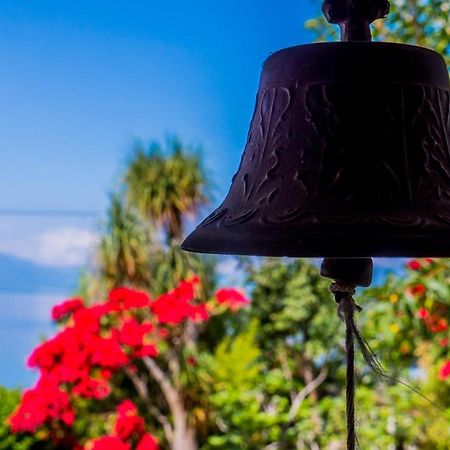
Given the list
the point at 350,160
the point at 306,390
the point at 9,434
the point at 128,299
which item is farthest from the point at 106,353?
the point at 350,160

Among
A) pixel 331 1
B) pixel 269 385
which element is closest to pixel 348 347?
pixel 331 1

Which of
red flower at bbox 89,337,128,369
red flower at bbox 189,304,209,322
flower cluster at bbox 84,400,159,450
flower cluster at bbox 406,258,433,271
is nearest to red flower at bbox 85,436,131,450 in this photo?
flower cluster at bbox 84,400,159,450

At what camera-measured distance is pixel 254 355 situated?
479cm

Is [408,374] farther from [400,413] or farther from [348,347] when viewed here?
[348,347]

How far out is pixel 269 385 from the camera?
15.9 feet

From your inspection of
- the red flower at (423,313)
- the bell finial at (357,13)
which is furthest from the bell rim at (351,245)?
the red flower at (423,313)

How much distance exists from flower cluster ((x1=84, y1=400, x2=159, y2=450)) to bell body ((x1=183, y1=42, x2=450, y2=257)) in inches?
139

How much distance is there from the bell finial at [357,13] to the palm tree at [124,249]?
3.99 metres

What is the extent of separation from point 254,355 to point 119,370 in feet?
2.92

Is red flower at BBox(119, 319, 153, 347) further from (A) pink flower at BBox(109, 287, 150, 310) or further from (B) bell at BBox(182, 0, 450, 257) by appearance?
(B) bell at BBox(182, 0, 450, 257)

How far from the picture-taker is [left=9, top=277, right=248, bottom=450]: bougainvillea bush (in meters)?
4.38

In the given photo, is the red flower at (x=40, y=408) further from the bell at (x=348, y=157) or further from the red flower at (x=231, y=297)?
the bell at (x=348, y=157)

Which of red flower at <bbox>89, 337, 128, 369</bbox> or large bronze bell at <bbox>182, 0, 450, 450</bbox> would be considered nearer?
large bronze bell at <bbox>182, 0, 450, 450</bbox>

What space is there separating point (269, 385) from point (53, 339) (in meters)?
1.26
